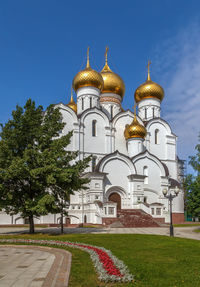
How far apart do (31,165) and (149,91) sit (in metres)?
24.5

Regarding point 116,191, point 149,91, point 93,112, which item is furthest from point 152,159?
point 149,91

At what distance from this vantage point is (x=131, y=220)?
24406mm

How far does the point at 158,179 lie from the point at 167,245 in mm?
20689

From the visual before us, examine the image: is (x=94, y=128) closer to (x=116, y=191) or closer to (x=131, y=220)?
(x=116, y=191)

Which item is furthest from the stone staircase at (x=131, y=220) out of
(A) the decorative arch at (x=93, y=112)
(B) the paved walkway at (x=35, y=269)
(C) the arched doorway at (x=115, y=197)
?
(B) the paved walkway at (x=35, y=269)

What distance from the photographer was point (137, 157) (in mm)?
30609

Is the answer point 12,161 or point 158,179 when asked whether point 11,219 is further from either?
point 158,179

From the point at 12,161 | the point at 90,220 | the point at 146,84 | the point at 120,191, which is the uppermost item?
the point at 146,84

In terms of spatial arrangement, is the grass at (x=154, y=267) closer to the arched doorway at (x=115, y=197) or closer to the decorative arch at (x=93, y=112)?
the arched doorway at (x=115, y=197)

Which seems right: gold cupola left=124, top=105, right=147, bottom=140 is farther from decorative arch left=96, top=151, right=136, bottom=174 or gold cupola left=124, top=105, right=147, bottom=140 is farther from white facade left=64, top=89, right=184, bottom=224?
decorative arch left=96, top=151, right=136, bottom=174

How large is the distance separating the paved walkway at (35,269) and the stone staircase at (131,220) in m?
14.3

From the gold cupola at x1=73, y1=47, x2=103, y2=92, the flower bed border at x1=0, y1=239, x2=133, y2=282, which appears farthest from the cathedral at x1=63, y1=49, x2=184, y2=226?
the flower bed border at x1=0, y1=239, x2=133, y2=282

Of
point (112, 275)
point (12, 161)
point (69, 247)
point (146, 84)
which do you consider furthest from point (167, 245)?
point (146, 84)

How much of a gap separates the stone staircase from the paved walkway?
14347mm
